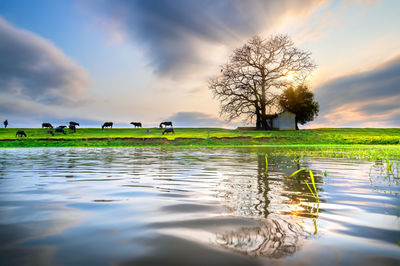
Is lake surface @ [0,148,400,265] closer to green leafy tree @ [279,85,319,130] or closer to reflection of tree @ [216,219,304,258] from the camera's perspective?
reflection of tree @ [216,219,304,258]

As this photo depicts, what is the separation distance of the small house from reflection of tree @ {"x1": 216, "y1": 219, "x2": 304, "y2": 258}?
178 ft

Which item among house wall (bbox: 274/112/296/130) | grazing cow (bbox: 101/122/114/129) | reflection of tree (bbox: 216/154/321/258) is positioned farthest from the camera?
grazing cow (bbox: 101/122/114/129)

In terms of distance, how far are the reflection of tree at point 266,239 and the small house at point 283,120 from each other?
178 ft

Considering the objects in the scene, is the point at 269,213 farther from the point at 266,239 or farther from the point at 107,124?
the point at 107,124

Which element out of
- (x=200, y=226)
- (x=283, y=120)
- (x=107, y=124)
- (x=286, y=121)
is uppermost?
A: (x=283, y=120)

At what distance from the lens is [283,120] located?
5512cm

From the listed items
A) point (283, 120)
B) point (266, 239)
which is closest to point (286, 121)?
point (283, 120)

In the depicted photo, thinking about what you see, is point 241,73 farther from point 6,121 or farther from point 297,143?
point 6,121

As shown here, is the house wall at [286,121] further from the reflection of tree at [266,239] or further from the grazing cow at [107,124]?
the reflection of tree at [266,239]

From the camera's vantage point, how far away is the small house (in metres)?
54.9

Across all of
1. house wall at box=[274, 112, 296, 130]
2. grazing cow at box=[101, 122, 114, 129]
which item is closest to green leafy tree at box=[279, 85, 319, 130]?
house wall at box=[274, 112, 296, 130]

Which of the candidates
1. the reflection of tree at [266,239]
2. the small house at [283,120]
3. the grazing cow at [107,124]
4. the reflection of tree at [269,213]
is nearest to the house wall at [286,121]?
the small house at [283,120]

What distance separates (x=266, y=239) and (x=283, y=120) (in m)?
55.2

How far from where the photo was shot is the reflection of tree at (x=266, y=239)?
2195 millimetres
